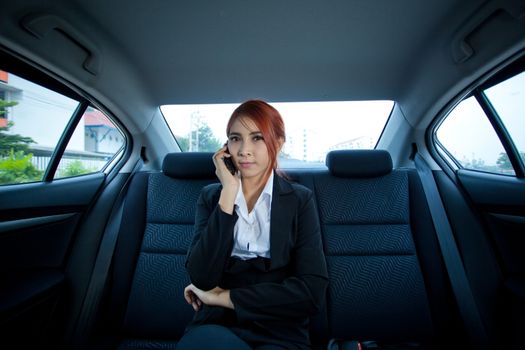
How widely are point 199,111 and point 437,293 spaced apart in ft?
7.69

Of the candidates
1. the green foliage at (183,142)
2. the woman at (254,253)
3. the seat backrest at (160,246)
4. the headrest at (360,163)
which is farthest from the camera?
the green foliage at (183,142)

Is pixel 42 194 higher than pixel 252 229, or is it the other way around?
pixel 42 194

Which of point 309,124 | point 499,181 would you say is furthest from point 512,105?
point 309,124

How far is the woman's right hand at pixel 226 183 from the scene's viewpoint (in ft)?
4.04

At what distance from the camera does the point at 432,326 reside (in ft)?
5.57

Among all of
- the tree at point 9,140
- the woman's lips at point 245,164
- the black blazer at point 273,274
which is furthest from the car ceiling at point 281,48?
the black blazer at point 273,274

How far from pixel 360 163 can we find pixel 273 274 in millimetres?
1159

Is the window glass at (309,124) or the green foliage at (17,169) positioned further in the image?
the window glass at (309,124)

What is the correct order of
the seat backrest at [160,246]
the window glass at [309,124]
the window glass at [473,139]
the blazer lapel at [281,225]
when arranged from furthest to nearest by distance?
the window glass at [309,124], the window glass at [473,139], the seat backrest at [160,246], the blazer lapel at [281,225]

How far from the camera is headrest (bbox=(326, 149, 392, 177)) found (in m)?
2.06

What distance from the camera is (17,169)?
5.82ft

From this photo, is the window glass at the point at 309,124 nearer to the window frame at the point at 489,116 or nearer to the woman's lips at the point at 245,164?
the window frame at the point at 489,116

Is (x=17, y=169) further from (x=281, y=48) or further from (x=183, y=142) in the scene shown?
(x=281, y=48)

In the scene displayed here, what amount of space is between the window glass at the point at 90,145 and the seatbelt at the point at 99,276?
373 millimetres
